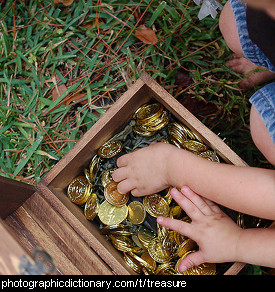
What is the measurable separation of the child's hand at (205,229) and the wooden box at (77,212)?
56mm

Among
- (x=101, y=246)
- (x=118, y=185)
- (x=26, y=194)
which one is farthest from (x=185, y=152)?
(x=26, y=194)

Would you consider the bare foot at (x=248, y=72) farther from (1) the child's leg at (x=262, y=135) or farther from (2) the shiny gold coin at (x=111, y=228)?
(2) the shiny gold coin at (x=111, y=228)

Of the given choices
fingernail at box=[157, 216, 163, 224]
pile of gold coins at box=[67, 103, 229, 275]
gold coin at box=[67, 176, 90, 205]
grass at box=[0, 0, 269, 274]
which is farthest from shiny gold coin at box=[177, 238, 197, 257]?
grass at box=[0, 0, 269, 274]

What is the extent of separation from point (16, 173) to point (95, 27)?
2.09ft

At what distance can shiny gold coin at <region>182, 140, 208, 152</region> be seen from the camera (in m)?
1.03

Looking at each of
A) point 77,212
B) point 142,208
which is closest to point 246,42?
point 142,208

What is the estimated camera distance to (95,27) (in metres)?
1.34

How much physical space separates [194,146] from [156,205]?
0.70 ft

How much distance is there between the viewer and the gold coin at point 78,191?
1044 mm

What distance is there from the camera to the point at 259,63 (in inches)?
38.7

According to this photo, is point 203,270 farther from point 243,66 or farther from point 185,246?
point 243,66

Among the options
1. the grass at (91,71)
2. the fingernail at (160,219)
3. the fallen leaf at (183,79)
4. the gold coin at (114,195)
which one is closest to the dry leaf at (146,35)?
the grass at (91,71)
